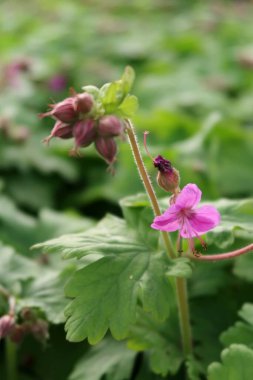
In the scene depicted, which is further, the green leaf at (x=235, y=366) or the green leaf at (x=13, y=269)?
the green leaf at (x=13, y=269)

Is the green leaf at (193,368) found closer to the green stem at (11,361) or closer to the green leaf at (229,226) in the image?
the green leaf at (229,226)

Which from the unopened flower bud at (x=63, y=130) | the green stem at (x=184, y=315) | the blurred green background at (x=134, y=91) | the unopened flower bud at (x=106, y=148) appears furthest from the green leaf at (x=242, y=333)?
the blurred green background at (x=134, y=91)

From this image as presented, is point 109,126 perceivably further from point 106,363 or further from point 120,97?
point 106,363

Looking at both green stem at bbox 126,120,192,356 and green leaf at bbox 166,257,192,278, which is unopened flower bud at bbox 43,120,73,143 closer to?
green stem at bbox 126,120,192,356

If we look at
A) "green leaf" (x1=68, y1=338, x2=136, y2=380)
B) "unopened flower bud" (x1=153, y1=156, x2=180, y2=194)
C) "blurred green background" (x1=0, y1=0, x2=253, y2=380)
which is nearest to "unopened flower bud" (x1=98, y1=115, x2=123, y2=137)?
"unopened flower bud" (x1=153, y1=156, x2=180, y2=194)

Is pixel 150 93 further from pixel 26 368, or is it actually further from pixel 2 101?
pixel 26 368

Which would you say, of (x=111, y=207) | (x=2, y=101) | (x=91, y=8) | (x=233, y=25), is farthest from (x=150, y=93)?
(x=91, y=8)
